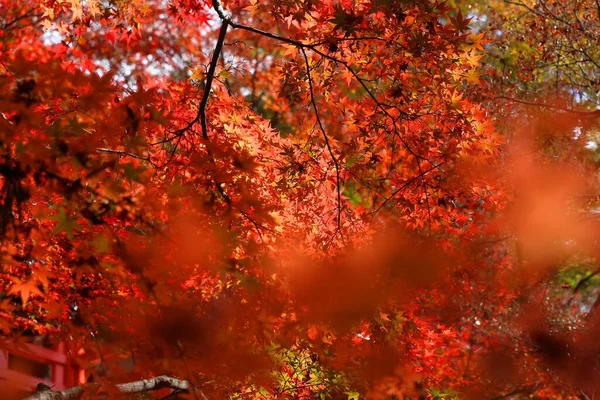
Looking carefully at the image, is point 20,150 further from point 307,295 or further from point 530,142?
point 530,142

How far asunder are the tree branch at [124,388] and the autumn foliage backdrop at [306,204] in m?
0.13

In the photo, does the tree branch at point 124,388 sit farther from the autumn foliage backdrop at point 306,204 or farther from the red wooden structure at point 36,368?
the red wooden structure at point 36,368

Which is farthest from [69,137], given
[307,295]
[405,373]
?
[405,373]

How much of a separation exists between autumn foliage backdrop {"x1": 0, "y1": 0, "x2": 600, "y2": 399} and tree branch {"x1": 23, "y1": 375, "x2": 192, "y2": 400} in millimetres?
134

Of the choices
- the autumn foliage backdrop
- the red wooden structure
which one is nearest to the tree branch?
the autumn foliage backdrop

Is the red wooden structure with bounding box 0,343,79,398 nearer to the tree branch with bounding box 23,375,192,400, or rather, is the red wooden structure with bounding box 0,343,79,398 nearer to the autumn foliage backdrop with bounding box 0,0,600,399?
the autumn foliage backdrop with bounding box 0,0,600,399

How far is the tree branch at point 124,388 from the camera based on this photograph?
481 centimetres

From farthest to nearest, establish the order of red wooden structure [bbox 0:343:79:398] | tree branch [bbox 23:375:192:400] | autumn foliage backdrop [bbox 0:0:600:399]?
red wooden structure [bbox 0:343:79:398]
tree branch [bbox 23:375:192:400]
autumn foliage backdrop [bbox 0:0:600:399]

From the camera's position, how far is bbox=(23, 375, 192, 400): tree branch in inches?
189

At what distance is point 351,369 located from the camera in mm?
7254

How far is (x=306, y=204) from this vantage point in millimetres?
5949

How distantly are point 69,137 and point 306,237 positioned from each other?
10.2 feet

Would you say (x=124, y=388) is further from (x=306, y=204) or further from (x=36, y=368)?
(x=36, y=368)

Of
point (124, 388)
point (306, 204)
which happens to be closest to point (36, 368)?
point (124, 388)
